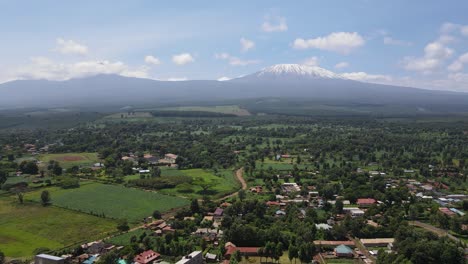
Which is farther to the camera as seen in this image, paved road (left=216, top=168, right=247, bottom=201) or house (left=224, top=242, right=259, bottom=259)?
paved road (left=216, top=168, right=247, bottom=201)

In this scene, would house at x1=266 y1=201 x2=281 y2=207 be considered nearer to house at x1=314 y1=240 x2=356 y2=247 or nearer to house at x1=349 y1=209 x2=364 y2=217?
house at x1=349 y1=209 x2=364 y2=217

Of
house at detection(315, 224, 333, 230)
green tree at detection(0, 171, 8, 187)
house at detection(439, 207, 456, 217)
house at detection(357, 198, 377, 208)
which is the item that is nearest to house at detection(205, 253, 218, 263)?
house at detection(315, 224, 333, 230)

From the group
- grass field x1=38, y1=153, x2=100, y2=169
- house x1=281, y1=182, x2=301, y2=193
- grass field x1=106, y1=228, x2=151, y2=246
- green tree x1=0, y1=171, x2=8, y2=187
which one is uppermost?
green tree x1=0, y1=171, x2=8, y2=187

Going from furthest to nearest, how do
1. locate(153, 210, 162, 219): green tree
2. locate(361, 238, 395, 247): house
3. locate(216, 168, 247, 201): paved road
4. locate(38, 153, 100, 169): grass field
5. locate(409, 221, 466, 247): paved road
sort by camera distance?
locate(38, 153, 100, 169): grass field < locate(216, 168, 247, 201): paved road < locate(153, 210, 162, 219): green tree < locate(409, 221, 466, 247): paved road < locate(361, 238, 395, 247): house

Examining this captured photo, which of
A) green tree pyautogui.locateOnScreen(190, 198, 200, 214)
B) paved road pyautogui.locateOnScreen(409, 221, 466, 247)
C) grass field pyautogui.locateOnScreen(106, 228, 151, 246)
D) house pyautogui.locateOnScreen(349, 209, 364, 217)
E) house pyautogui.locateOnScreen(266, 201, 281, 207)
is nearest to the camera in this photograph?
grass field pyautogui.locateOnScreen(106, 228, 151, 246)

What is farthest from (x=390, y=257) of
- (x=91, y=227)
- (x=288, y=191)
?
(x=91, y=227)

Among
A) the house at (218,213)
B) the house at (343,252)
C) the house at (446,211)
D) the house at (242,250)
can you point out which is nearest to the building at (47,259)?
the house at (242,250)

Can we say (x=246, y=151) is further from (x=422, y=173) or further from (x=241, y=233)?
(x=241, y=233)

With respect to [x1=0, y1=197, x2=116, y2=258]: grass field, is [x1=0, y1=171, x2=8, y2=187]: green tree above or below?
above
